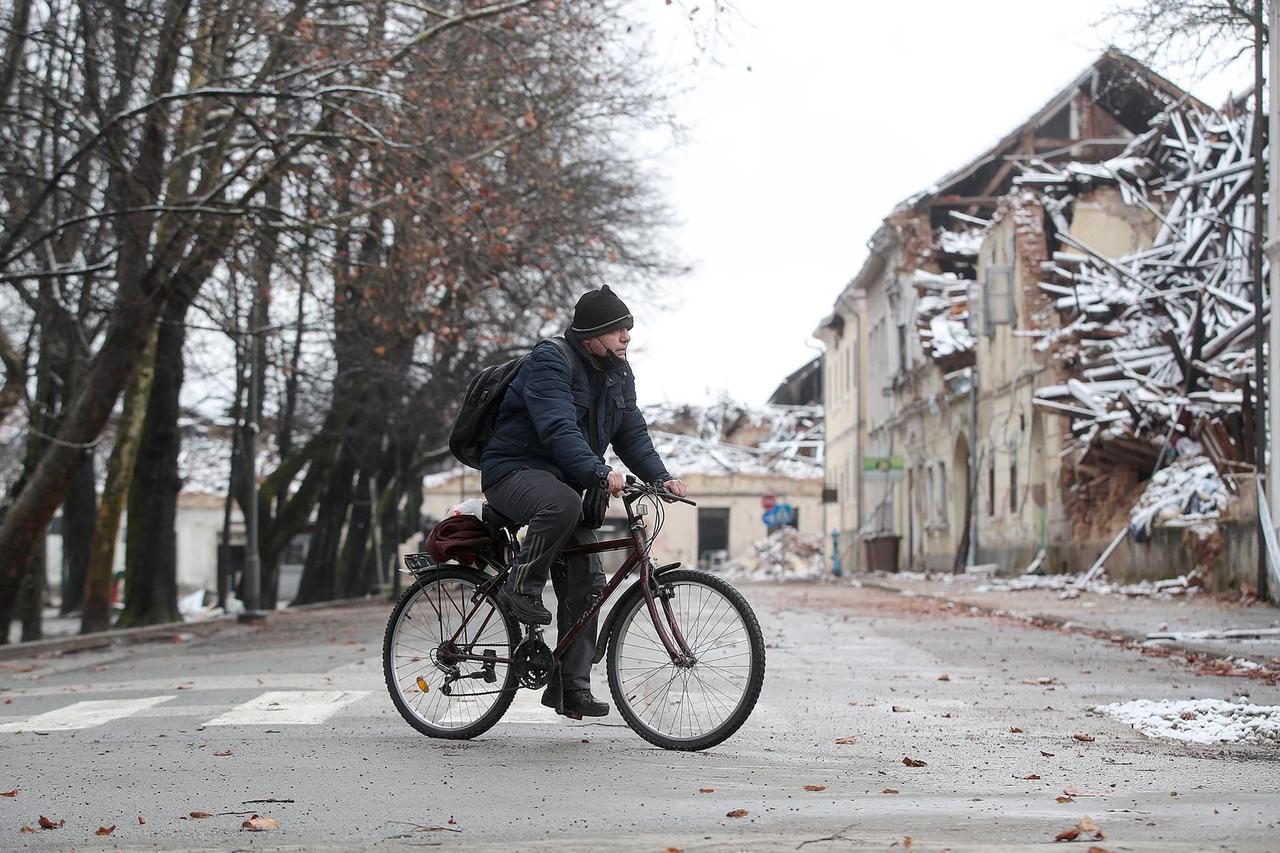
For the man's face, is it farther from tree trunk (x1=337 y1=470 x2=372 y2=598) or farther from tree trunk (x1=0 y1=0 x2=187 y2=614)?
tree trunk (x1=337 y1=470 x2=372 y2=598)

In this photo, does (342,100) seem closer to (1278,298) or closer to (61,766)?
(1278,298)

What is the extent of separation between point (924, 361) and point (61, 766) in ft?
135

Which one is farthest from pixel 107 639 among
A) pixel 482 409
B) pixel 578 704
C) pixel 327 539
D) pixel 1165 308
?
pixel 327 539

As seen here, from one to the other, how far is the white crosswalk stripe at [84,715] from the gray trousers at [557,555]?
2.64 meters

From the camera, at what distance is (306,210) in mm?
20516

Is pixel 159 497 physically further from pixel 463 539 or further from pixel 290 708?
pixel 463 539

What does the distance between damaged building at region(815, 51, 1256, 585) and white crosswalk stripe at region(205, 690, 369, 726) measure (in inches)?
479

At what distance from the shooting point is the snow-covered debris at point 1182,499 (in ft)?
77.8

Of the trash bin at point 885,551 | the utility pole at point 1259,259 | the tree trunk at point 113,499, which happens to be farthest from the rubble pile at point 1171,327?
the trash bin at point 885,551

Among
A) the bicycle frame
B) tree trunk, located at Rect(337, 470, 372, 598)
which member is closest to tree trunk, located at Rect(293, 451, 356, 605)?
tree trunk, located at Rect(337, 470, 372, 598)

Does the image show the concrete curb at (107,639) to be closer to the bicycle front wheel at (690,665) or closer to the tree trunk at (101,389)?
the tree trunk at (101,389)

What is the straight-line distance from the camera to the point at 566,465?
7.22 m

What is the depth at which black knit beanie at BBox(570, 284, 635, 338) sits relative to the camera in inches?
293

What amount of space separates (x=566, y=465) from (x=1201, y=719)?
3.16 m
